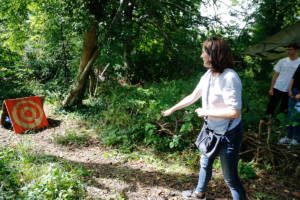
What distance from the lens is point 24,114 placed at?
17.7 ft

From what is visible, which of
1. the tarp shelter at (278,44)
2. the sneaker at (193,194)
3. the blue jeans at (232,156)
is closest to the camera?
the blue jeans at (232,156)

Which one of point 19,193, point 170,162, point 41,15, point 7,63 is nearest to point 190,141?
point 170,162

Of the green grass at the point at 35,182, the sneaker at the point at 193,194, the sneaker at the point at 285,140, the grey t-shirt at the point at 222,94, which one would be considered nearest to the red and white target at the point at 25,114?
the green grass at the point at 35,182

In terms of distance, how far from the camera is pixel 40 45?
8.77 m

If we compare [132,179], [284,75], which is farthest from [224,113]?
[284,75]

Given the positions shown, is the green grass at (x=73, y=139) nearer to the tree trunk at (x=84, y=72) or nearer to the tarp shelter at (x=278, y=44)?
the tree trunk at (x=84, y=72)

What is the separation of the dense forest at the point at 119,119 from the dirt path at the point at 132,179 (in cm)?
2

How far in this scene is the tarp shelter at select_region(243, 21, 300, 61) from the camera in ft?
23.6

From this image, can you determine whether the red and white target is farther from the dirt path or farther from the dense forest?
the dirt path

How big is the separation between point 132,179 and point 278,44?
279 inches

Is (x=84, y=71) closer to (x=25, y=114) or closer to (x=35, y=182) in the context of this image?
(x=25, y=114)

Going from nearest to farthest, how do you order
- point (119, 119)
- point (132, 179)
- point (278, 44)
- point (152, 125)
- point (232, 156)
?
point (232, 156) < point (132, 179) < point (152, 125) < point (119, 119) < point (278, 44)

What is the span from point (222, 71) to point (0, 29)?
29.7 ft

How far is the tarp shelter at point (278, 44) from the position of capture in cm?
719
